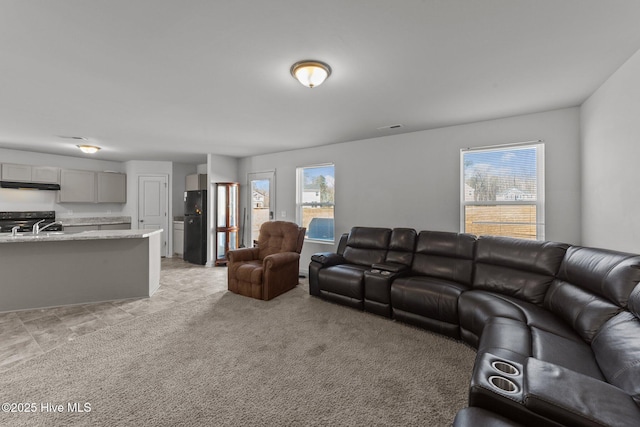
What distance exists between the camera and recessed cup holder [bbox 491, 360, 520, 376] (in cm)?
127

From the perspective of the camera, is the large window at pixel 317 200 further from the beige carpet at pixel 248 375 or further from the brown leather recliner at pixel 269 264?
the beige carpet at pixel 248 375

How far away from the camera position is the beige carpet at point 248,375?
1653 millimetres

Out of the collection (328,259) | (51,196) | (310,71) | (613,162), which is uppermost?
(310,71)

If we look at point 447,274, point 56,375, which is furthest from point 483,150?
point 56,375

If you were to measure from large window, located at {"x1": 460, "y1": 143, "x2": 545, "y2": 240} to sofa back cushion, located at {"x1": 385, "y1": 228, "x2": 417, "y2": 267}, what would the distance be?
0.81m

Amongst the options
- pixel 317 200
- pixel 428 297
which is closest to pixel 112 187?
pixel 317 200

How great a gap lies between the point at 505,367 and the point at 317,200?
4.16 m

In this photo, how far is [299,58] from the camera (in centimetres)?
209

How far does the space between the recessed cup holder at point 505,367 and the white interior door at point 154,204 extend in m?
7.14

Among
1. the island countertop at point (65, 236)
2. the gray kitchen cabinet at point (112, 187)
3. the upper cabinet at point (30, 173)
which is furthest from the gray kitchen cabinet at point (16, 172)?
the island countertop at point (65, 236)

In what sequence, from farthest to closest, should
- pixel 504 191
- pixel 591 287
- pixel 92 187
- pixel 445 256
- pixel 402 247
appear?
pixel 92 187, pixel 402 247, pixel 504 191, pixel 445 256, pixel 591 287

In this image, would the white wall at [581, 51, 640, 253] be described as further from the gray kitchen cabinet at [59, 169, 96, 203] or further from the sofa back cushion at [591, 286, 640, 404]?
the gray kitchen cabinet at [59, 169, 96, 203]

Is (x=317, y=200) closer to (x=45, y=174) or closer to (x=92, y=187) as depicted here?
(x=92, y=187)

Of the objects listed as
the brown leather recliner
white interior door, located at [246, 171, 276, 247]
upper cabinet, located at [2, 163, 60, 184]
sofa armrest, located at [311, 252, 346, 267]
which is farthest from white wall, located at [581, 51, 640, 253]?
upper cabinet, located at [2, 163, 60, 184]
